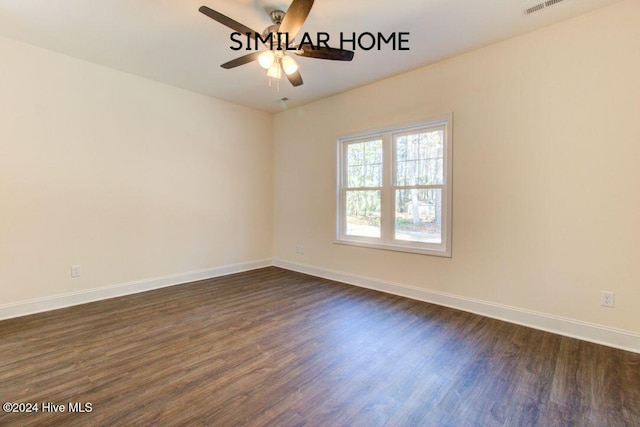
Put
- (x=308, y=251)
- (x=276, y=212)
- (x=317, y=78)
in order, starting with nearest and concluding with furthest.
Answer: (x=317, y=78) → (x=308, y=251) → (x=276, y=212)

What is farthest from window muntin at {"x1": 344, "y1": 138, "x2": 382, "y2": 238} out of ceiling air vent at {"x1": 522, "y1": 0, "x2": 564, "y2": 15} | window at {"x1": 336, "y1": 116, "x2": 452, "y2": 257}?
ceiling air vent at {"x1": 522, "y1": 0, "x2": 564, "y2": 15}

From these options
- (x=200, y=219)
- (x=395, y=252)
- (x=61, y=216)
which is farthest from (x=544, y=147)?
(x=61, y=216)

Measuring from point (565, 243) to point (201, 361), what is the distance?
11.0ft

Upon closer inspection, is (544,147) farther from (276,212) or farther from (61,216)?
(61,216)

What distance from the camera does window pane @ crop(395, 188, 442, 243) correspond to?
355 centimetres

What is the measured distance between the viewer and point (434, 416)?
5.47 ft

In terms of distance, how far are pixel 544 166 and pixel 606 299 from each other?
1274 mm

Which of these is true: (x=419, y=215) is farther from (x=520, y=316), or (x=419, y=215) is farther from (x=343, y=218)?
(x=520, y=316)

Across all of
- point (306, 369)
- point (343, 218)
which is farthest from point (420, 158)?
point (306, 369)

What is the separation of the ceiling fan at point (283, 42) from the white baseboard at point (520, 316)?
9.11 feet

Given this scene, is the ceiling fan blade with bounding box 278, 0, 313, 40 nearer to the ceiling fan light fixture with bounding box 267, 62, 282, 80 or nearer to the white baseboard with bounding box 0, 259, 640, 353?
the ceiling fan light fixture with bounding box 267, 62, 282, 80

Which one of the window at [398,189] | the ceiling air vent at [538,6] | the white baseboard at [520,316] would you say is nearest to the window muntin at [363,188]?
the window at [398,189]

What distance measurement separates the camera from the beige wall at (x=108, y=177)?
9.97 feet

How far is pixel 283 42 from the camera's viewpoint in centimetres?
246
